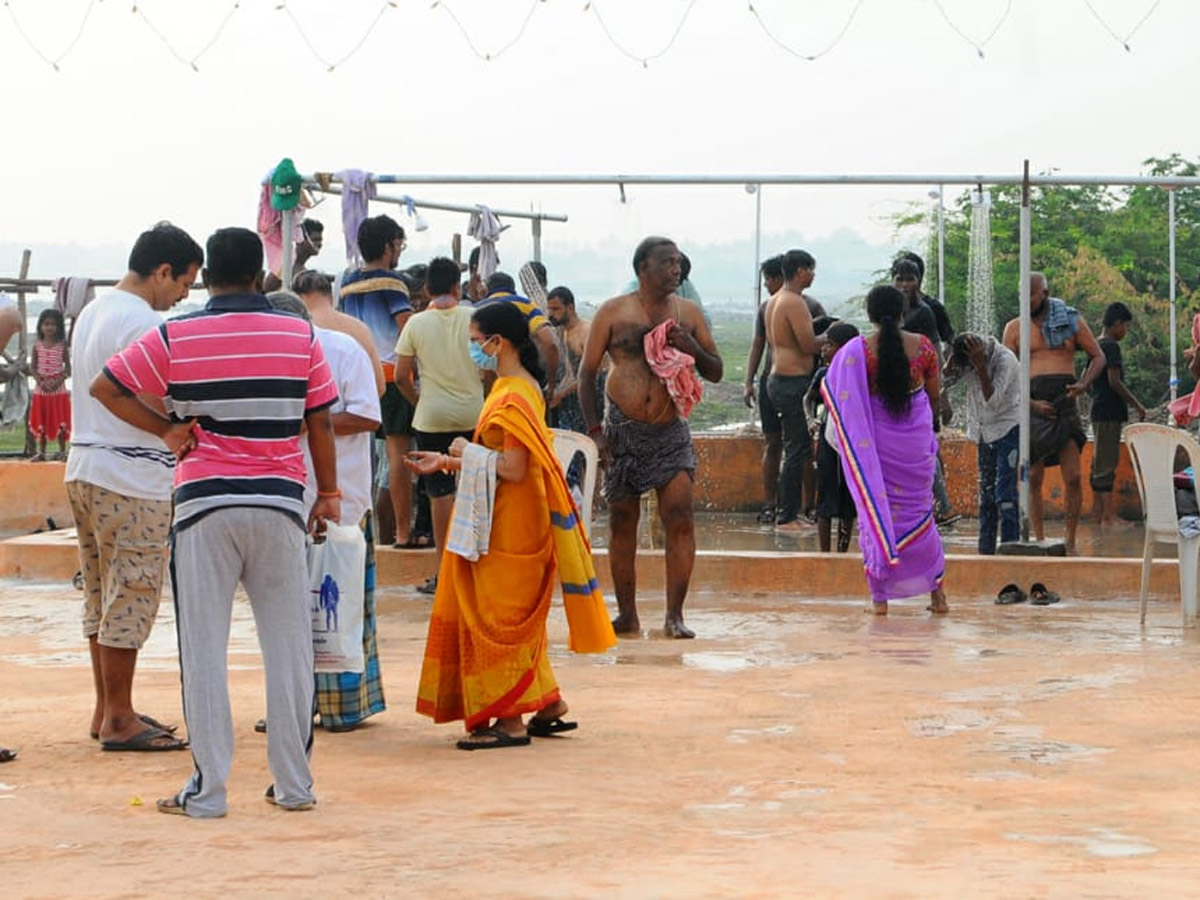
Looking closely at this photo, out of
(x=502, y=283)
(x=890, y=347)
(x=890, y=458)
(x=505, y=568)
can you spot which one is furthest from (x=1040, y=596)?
(x=505, y=568)

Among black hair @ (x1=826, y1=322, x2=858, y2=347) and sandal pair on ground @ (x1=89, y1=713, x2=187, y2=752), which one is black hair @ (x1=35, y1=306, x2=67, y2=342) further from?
sandal pair on ground @ (x1=89, y1=713, x2=187, y2=752)

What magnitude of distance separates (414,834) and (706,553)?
6608 mm

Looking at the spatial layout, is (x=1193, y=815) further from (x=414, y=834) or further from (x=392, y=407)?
(x=392, y=407)

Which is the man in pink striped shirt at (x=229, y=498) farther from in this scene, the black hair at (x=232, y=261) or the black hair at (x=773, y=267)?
the black hair at (x=773, y=267)

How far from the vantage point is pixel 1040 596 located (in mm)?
11016

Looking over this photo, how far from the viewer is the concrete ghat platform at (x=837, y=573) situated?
11312 millimetres

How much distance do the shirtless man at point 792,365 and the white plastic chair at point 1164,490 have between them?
3.26 metres

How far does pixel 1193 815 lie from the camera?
5.53m

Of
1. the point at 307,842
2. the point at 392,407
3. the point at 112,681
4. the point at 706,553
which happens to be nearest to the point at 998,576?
the point at 706,553

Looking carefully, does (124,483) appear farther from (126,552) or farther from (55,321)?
(55,321)

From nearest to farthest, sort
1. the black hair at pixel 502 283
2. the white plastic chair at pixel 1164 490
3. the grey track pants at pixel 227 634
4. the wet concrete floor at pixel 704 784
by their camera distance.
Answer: the wet concrete floor at pixel 704 784 < the grey track pants at pixel 227 634 < the white plastic chair at pixel 1164 490 < the black hair at pixel 502 283

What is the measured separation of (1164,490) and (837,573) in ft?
7.12

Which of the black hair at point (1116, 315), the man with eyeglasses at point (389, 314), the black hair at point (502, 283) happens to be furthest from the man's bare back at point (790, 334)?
the man with eyeglasses at point (389, 314)

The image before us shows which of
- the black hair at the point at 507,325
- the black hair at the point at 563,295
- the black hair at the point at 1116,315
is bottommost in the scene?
the black hair at the point at 507,325
